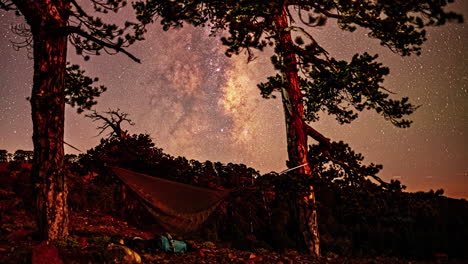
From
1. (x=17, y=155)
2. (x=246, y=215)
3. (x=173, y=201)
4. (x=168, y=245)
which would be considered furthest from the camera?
(x=17, y=155)

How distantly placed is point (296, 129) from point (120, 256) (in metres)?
3.48

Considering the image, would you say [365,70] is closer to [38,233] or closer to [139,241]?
[139,241]

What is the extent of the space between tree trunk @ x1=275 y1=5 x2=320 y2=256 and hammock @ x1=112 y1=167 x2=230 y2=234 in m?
1.38

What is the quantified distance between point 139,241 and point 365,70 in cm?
391

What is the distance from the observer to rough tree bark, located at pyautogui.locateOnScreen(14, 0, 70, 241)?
4.03 meters

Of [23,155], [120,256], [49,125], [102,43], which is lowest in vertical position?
[120,256]

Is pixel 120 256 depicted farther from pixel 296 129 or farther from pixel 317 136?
pixel 317 136

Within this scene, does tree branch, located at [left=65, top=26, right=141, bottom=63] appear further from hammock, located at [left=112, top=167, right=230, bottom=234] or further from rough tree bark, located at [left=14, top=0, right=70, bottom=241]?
hammock, located at [left=112, top=167, right=230, bottom=234]

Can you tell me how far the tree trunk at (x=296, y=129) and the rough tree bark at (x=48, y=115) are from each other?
324 cm

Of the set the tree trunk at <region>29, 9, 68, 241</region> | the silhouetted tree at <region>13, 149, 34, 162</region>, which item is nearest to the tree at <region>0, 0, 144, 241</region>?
the tree trunk at <region>29, 9, 68, 241</region>

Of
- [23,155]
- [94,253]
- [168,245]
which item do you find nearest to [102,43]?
[94,253]

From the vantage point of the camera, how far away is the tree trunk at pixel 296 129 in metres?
5.51

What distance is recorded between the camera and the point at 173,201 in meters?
5.00

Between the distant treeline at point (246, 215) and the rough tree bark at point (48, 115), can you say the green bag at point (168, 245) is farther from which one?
the distant treeline at point (246, 215)
